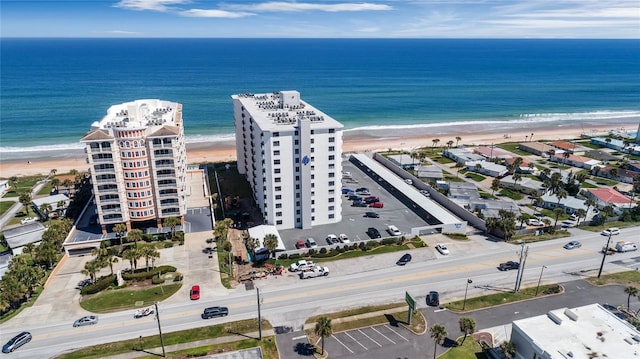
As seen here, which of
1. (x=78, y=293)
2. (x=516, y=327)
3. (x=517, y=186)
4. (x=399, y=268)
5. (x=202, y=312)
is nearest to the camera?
(x=516, y=327)

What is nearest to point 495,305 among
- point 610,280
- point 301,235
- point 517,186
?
point 610,280

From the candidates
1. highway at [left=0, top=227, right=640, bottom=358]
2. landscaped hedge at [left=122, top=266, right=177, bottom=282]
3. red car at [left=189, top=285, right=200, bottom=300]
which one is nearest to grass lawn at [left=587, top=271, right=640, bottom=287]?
highway at [left=0, top=227, right=640, bottom=358]

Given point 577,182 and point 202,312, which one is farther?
point 577,182

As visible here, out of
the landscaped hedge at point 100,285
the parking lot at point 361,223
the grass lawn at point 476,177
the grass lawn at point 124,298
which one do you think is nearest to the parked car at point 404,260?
the parking lot at point 361,223

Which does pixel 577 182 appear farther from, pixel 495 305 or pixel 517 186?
pixel 495 305

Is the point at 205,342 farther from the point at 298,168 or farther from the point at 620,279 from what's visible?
the point at 620,279
